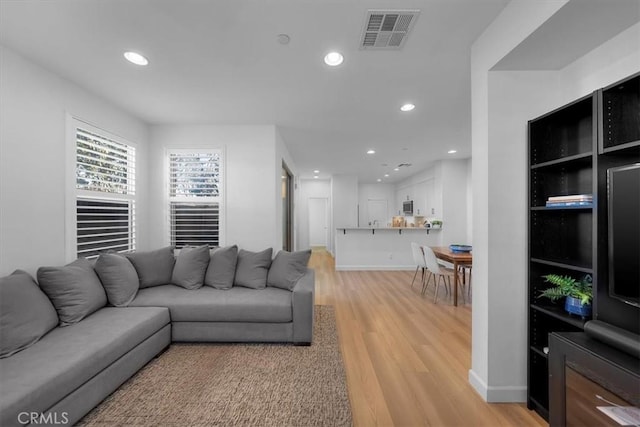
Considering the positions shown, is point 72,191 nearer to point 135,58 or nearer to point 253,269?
point 135,58

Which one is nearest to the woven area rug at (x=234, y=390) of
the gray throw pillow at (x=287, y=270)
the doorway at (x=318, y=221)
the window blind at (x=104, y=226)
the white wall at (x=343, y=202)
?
the gray throw pillow at (x=287, y=270)

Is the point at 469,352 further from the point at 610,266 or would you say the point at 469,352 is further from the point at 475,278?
the point at 610,266

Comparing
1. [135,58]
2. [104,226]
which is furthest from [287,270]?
[135,58]

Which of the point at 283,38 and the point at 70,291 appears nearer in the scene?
the point at 283,38

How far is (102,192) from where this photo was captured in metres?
2.84

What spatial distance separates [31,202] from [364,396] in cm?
308

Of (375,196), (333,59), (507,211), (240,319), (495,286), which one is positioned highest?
(333,59)

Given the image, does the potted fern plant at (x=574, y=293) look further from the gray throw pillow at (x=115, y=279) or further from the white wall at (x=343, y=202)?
the white wall at (x=343, y=202)

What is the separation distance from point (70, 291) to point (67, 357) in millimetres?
726

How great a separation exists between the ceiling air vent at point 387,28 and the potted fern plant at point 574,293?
1868mm

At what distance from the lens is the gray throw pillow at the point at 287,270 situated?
2.77 meters

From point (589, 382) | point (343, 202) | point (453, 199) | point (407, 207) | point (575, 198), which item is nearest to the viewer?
point (589, 382)

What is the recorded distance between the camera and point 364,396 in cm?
181

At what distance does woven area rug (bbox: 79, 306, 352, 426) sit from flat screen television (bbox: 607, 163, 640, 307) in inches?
62.7
